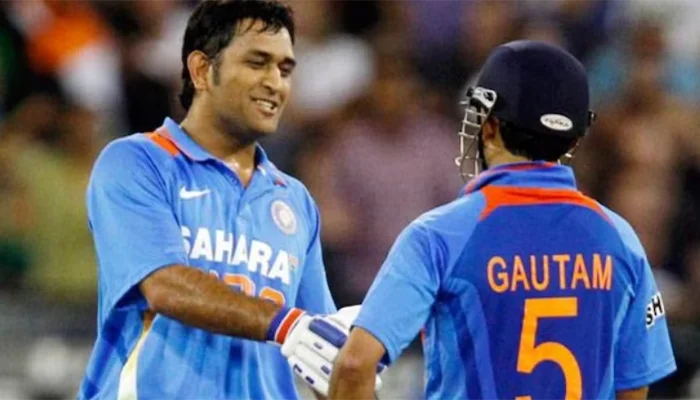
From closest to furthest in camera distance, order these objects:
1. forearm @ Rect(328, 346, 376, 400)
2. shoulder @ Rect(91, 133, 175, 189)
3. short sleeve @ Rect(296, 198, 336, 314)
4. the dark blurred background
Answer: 1. forearm @ Rect(328, 346, 376, 400)
2. shoulder @ Rect(91, 133, 175, 189)
3. short sleeve @ Rect(296, 198, 336, 314)
4. the dark blurred background

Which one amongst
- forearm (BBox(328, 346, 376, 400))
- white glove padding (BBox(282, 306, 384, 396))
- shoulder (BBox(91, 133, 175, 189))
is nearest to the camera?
forearm (BBox(328, 346, 376, 400))

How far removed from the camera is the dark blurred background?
934cm

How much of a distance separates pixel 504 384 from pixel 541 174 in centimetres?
60

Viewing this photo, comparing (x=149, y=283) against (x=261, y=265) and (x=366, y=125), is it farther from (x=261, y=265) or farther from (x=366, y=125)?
(x=366, y=125)

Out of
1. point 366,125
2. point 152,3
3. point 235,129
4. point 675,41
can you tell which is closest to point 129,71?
point 152,3

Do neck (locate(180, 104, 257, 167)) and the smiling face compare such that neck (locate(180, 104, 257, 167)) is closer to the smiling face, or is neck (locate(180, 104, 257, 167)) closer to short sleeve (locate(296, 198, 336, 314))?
the smiling face

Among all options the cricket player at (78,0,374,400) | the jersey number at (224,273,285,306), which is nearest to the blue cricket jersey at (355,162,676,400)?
the cricket player at (78,0,374,400)

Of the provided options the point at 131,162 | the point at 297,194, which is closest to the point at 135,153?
the point at 131,162

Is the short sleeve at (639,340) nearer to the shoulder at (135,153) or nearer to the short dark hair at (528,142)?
the short dark hair at (528,142)

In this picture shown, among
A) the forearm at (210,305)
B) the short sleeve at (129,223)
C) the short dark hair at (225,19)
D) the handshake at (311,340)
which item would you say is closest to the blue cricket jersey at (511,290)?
the handshake at (311,340)

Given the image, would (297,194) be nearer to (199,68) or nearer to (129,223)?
(199,68)

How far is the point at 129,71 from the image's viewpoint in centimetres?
1057

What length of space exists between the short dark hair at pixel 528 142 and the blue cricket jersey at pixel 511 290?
54 millimetres

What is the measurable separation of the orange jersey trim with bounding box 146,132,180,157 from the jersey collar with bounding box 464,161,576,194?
1.11 meters
